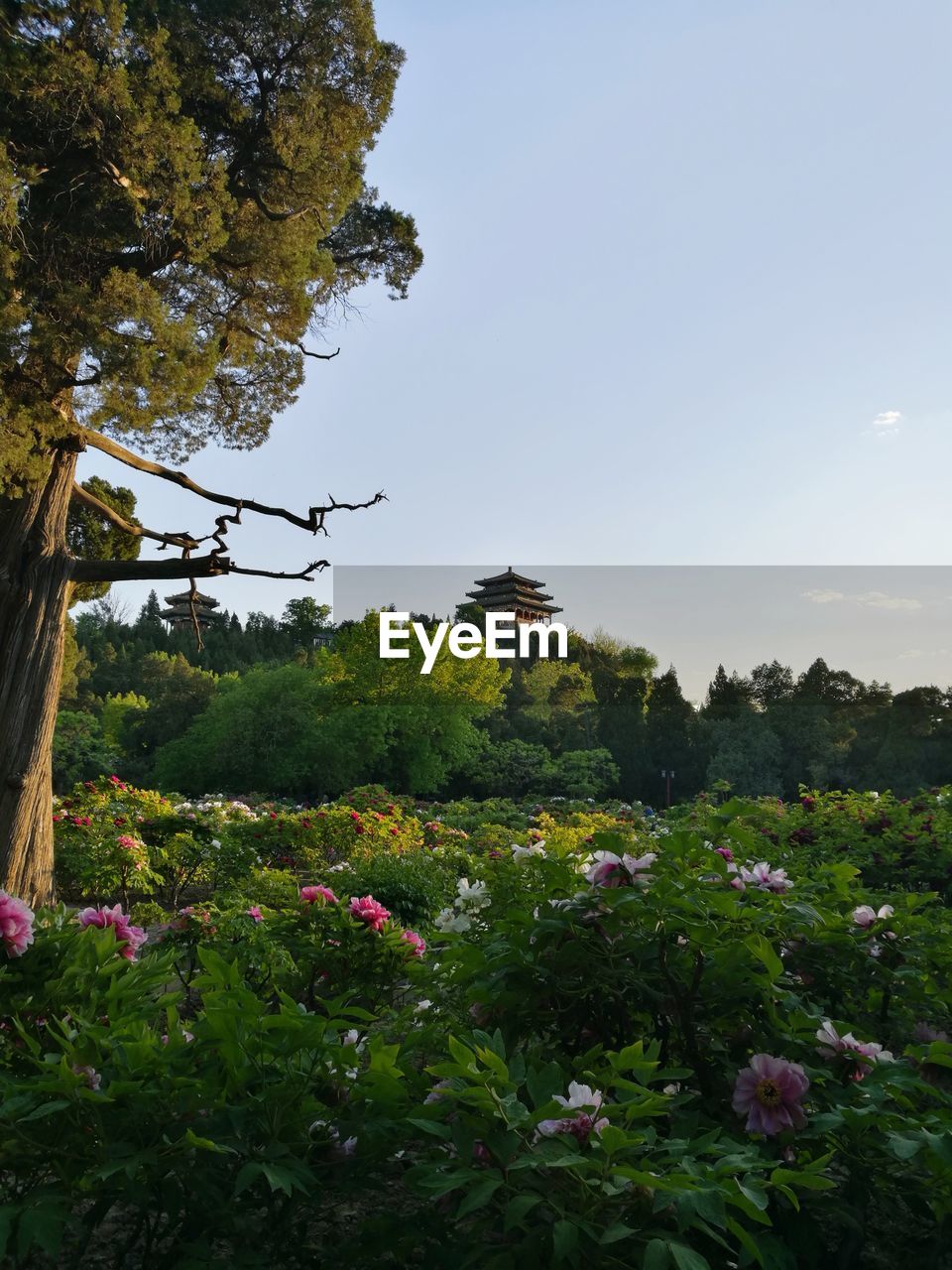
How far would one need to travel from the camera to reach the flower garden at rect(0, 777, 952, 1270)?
1.17 metres

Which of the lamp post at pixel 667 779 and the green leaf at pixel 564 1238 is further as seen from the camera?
the lamp post at pixel 667 779

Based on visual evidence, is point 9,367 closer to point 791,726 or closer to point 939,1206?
point 939,1206

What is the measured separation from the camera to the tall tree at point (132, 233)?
6230 mm

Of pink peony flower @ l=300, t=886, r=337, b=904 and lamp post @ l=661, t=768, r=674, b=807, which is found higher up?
pink peony flower @ l=300, t=886, r=337, b=904

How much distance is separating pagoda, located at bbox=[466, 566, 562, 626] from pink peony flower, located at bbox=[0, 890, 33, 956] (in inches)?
1582

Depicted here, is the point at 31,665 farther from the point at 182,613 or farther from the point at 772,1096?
the point at 182,613

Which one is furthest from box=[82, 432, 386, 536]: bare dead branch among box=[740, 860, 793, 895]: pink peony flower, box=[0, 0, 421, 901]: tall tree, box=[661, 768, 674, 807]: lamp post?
box=[661, 768, 674, 807]: lamp post

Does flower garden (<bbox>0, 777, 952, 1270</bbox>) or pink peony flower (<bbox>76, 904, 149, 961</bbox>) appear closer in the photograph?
flower garden (<bbox>0, 777, 952, 1270</bbox>)

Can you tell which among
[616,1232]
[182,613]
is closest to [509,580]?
[182,613]

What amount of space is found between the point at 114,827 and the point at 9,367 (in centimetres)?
346

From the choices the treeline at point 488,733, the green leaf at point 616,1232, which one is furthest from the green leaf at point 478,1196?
the treeline at point 488,733

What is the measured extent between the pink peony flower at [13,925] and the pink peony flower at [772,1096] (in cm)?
137

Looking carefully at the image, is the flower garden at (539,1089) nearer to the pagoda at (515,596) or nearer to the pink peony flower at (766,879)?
the pink peony flower at (766,879)

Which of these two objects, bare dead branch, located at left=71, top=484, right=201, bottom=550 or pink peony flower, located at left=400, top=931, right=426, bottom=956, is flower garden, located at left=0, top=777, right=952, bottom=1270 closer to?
pink peony flower, located at left=400, top=931, right=426, bottom=956
